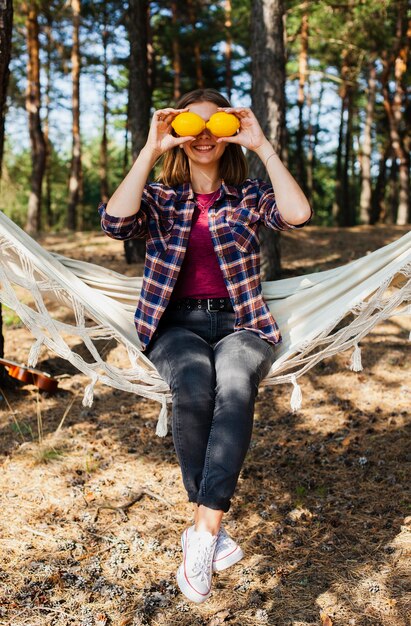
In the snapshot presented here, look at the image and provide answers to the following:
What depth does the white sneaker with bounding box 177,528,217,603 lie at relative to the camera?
1582mm

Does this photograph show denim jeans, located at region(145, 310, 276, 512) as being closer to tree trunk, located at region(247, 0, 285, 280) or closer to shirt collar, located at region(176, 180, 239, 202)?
shirt collar, located at region(176, 180, 239, 202)

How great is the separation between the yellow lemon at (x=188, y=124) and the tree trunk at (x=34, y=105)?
762cm

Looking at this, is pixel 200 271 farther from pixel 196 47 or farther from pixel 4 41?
pixel 196 47

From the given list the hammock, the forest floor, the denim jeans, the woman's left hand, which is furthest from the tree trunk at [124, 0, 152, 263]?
the denim jeans

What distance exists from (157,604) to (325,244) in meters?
5.68

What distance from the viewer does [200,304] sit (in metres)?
2.11

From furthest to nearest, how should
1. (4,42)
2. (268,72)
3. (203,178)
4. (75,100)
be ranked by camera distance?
(75,100) → (268,72) → (4,42) → (203,178)


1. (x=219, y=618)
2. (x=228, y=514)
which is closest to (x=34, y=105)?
(x=228, y=514)

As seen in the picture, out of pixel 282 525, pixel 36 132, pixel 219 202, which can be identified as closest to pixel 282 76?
pixel 219 202

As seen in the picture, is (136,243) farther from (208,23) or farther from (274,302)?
(208,23)

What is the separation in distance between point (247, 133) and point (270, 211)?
0.28 metres

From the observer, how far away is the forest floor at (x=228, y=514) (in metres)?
1.90

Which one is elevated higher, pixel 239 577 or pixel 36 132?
pixel 36 132

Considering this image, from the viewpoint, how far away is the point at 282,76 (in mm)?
4824
